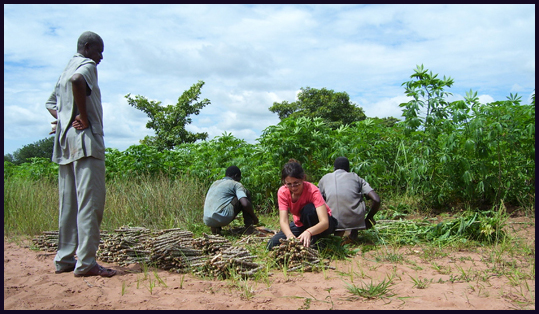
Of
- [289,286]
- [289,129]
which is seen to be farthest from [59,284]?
[289,129]

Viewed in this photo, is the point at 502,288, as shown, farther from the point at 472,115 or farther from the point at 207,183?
the point at 207,183

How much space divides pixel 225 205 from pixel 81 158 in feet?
8.13

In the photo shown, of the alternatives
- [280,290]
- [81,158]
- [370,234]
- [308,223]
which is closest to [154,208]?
[81,158]

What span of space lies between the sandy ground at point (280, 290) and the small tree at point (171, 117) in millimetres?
15866

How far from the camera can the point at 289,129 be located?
7.44 m

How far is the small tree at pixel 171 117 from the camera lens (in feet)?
66.2

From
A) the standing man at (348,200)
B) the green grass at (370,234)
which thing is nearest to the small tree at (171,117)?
the green grass at (370,234)

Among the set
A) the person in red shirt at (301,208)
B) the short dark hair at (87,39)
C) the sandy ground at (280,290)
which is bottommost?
the sandy ground at (280,290)

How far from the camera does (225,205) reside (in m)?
6.08

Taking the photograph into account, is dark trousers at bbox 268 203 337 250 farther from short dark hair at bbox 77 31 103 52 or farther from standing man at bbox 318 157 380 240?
short dark hair at bbox 77 31 103 52

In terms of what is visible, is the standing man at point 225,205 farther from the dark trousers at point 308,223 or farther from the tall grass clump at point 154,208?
the dark trousers at point 308,223

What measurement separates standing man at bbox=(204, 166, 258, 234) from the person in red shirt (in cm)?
127

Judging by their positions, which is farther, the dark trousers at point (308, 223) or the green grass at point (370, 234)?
the dark trousers at point (308, 223)

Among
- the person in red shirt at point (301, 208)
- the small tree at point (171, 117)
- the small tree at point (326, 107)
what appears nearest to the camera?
the person in red shirt at point (301, 208)
